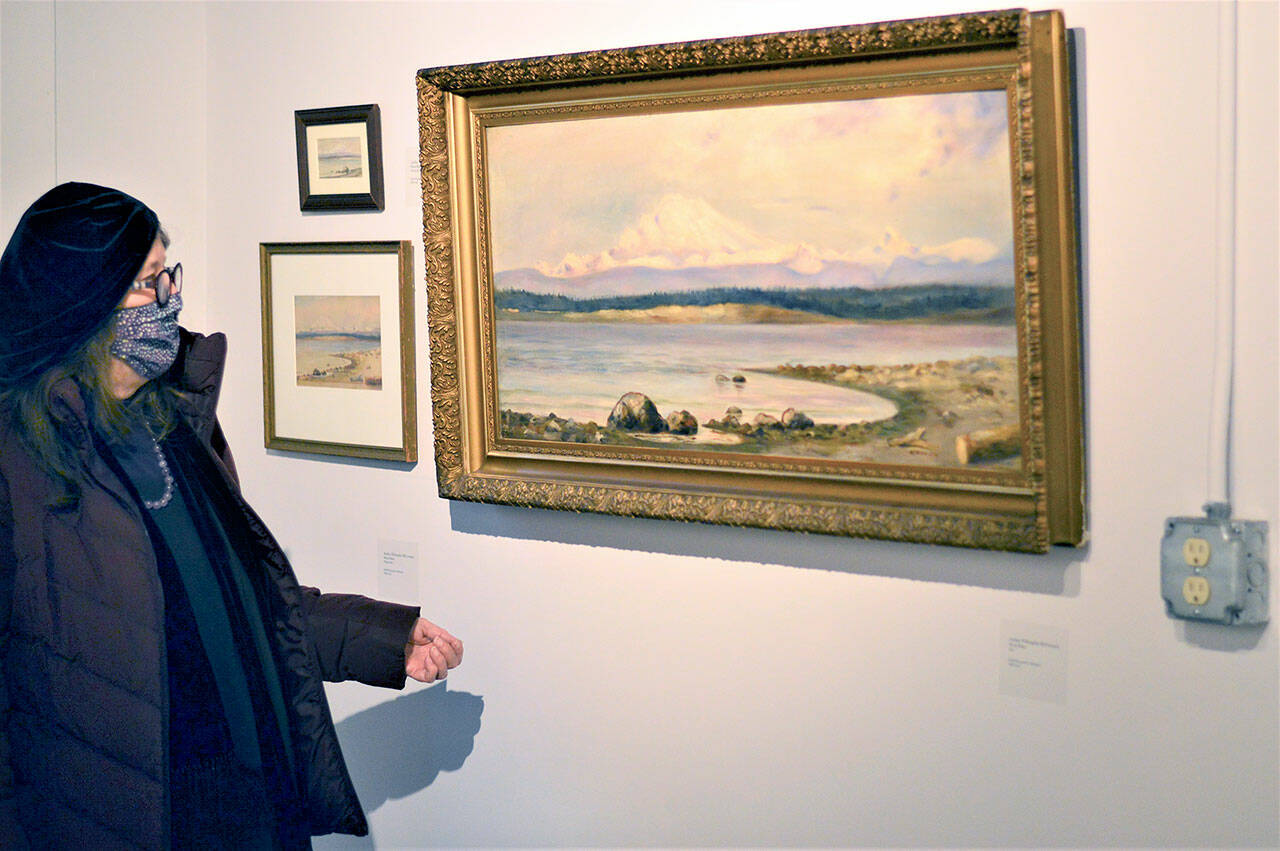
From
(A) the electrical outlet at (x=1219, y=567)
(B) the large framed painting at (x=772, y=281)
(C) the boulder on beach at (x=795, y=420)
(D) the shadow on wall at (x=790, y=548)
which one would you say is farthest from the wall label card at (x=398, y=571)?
(A) the electrical outlet at (x=1219, y=567)

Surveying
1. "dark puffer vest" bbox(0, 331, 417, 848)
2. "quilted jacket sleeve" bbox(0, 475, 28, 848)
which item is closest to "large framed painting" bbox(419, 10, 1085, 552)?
"dark puffer vest" bbox(0, 331, 417, 848)

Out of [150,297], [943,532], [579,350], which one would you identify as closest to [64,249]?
[150,297]

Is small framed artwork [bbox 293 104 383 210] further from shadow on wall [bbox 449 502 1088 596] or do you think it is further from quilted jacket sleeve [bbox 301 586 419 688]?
quilted jacket sleeve [bbox 301 586 419 688]

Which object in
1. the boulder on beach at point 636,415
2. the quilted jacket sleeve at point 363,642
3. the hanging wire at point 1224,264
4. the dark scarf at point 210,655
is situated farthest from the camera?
the quilted jacket sleeve at point 363,642

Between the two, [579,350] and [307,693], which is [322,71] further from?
[307,693]

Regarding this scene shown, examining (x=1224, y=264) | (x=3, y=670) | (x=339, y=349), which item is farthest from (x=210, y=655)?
(x=1224, y=264)

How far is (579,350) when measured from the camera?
6.66 ft

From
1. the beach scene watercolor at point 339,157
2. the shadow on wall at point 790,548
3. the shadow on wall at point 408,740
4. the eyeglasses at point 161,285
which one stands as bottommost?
the shadow on wall at point 408,740

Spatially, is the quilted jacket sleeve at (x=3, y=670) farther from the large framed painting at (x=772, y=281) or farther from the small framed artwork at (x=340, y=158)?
the small framed artwork at (x=340, y=158)

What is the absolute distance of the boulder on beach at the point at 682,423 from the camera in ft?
6.33

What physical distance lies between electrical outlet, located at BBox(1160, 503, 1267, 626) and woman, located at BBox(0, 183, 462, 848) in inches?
56.7

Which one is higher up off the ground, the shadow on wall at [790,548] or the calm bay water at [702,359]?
the calm bay water at [702,359]

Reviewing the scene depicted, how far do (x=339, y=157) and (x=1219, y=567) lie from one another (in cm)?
178

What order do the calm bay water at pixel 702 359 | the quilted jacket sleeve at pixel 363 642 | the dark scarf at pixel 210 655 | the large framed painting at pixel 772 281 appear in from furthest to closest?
the quilted jacket sleeve at pixel 363 642, the dark scarf at pixel 210 655, the calm bay water at pixel 702 359, the large framed painting at pixel 772 281
